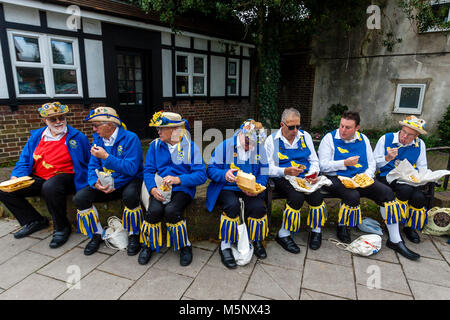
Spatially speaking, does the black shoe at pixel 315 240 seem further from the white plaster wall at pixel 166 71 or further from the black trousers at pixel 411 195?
the white plaster wall at pixel 166 71

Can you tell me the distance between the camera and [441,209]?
3.20m

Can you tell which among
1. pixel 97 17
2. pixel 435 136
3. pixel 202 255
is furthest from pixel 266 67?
pixel 202 255

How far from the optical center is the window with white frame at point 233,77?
10.3 metres

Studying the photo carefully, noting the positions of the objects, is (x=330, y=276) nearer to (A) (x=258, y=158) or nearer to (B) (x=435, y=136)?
(A) (x=258, y=158)

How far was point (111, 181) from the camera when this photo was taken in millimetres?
2912

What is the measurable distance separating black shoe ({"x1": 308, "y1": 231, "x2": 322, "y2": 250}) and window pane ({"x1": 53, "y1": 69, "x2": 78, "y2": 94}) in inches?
240

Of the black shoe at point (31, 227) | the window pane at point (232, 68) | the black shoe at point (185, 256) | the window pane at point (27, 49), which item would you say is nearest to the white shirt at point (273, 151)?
the black shoe at point (185, 256)

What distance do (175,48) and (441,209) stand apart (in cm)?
750

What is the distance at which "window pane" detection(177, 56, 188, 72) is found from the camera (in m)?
8.59

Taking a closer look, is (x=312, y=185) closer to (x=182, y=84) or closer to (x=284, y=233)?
(x=284, y=233)

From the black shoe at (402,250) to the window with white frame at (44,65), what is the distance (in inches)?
266

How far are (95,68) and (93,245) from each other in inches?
202

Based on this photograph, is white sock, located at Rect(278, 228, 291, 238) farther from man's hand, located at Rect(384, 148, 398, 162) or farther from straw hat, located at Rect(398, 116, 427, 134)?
straw hat, located at Rect(398, 116, 427, 134)

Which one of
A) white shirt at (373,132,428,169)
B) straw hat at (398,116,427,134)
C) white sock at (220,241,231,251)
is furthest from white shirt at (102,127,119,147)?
straw hat at (398,116,427,134)
